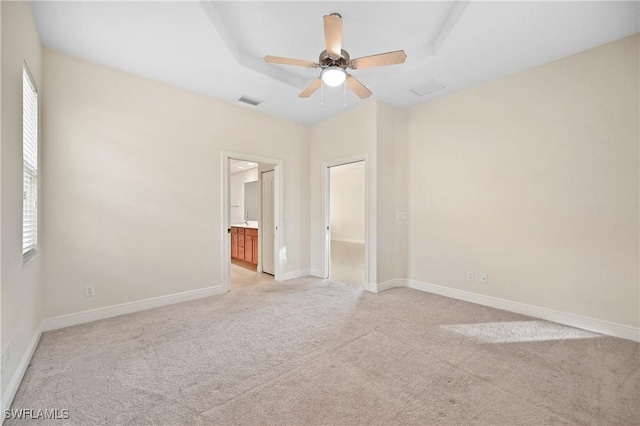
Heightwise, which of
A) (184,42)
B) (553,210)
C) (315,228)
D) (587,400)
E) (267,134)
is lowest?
(587,400)

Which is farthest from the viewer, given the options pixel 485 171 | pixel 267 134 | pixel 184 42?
pixel 267 134

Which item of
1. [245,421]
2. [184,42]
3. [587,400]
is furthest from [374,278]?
[184,42]

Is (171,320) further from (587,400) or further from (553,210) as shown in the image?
(553,210)

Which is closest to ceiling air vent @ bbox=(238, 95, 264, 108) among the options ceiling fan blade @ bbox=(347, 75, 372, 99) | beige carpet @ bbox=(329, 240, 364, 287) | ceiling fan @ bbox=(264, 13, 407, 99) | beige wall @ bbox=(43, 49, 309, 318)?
beige wall @ bbox=(43, 49, 309, 318)

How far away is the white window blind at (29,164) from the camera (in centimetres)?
223

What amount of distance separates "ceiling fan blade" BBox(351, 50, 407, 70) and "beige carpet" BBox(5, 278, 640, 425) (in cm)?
254

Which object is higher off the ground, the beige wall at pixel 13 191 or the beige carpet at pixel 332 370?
the beige wall at pixel 13 191

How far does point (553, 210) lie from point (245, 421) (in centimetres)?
363

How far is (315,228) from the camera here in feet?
17.0

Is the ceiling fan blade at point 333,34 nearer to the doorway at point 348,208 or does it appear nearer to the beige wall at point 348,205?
the doorway at point 348,208

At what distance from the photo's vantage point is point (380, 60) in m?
2.39

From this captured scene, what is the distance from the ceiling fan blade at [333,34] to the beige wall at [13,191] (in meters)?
2.10

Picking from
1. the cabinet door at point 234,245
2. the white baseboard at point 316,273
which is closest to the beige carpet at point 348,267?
the white baseboard at point 316,273

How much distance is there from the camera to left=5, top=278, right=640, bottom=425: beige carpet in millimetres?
1668
